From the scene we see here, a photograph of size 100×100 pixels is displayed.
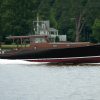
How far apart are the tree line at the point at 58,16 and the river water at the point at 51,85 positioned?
5370cm

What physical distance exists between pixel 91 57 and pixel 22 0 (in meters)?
→ 59.7

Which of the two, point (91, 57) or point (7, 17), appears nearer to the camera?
point (91, 57)

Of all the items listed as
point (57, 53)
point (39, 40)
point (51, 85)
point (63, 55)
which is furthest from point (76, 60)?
point (51, 85)

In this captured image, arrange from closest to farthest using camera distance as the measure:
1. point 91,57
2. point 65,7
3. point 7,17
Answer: point 91,57 → point 7,17 → point 65,7

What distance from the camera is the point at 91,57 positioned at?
5584 centimetres

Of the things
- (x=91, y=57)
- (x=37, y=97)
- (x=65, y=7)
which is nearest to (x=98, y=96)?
(x=37, y=97)

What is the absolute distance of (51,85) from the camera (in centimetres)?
3562

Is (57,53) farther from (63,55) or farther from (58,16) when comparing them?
(58,16)

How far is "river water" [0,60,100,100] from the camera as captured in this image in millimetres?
30234

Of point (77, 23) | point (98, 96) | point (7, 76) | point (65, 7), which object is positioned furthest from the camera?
point (65, 7)

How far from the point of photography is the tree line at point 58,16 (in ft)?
364

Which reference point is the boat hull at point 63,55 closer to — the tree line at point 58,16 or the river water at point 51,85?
the river water at point 51,85

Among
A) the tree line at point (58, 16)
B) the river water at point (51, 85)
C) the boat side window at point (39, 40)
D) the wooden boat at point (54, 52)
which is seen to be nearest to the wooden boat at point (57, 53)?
the wooden boat at point (54, 52)

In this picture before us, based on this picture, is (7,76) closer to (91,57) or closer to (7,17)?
(91,57)
